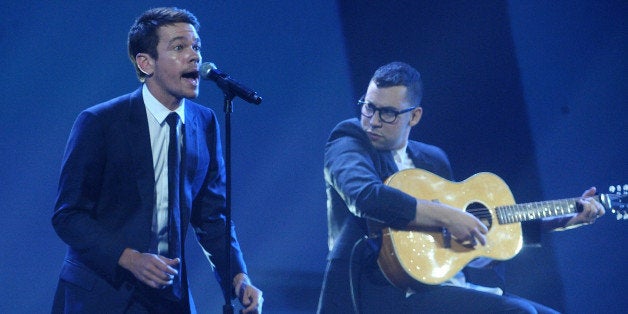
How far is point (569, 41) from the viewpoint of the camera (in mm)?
4840

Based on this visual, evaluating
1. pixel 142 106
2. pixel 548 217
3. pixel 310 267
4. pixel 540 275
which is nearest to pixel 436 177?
pixel 548 217

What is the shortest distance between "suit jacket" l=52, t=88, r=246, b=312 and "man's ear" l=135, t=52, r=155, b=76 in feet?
0.32

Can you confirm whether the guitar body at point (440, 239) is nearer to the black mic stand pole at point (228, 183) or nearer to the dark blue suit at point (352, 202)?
the dark blue suit at point (352, 202)

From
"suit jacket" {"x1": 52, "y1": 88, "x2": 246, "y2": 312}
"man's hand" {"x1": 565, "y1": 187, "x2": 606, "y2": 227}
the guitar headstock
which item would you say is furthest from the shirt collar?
the guitar headstock

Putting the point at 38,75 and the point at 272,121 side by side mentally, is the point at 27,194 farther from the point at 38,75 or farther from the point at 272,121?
the point at 272,121

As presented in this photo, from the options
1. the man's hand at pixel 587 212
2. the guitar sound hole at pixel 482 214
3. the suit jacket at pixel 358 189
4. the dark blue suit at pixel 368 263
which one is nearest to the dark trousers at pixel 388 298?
the dark blue suit at pixel 368 263

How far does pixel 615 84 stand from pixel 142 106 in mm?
3355

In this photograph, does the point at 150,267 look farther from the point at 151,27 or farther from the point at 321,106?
the point at 321,106

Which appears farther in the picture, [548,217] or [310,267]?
[310,267]

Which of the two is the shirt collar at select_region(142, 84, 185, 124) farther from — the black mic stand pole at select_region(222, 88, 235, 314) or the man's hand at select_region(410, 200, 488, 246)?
the man's hand at select_region(410, 200, 488, 246)

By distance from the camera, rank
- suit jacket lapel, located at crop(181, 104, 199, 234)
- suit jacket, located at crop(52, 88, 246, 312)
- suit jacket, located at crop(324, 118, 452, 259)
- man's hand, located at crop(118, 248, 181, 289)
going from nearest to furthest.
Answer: man's hand, located at crop(118, 248, 181, 289)
suit jacket, located at crop(52, 88, 246, 312)
suit jacket lapel, located at crop(181, 104, 199, 234)
suit jacket, located at crop(324, 118, 452, 259)

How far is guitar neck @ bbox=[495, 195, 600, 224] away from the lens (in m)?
3.84

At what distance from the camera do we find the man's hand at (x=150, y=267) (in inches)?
96.0

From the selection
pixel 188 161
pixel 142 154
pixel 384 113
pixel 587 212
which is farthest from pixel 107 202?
pixel 587 212
